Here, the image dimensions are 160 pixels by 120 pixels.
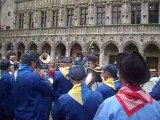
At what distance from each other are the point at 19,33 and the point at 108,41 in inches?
408

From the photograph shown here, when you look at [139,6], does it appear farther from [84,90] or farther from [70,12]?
[84,90]

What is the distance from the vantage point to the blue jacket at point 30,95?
18.6 feet

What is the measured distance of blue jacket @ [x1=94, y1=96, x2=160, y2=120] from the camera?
2.98 m

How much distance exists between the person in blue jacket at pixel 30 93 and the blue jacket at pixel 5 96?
0.90 meters

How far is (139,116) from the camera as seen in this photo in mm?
3021

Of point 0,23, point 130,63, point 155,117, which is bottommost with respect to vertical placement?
Answer: point 155,117

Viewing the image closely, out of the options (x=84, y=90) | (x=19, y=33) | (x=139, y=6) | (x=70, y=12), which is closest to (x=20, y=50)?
(x=19, y=33)

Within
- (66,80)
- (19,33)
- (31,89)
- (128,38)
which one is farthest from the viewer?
(19,33)

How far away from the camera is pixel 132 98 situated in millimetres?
3049

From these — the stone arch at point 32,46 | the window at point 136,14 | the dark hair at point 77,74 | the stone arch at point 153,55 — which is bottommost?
the dark hair at point 77,74

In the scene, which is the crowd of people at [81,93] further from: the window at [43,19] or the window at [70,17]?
the window at [43,19]

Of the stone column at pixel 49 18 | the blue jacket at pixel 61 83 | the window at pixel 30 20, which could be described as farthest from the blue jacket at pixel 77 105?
the window at pixel 30 20

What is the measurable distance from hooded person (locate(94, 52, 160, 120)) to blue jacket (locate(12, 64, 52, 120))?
2.71 meters

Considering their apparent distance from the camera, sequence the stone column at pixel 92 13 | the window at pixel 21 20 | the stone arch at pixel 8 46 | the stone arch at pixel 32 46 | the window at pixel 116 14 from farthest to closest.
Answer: the window at pixel 21 20 → the stone arch at pixel 8 46 → the stone arch at pixel 32 46 → the stone column at pixel 92 13 → the window at pixel 116 14
